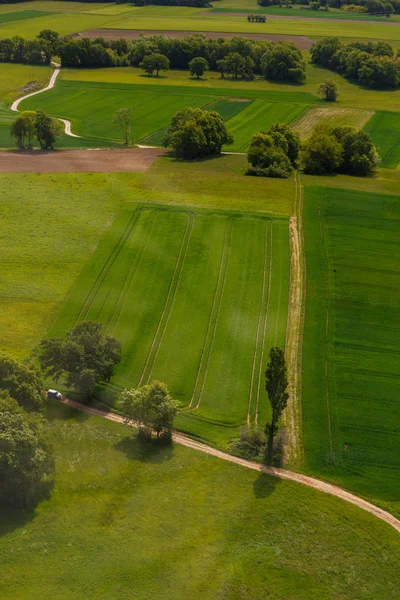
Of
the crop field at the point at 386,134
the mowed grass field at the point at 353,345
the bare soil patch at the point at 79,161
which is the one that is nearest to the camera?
the mowed grass field at the point at 353,345

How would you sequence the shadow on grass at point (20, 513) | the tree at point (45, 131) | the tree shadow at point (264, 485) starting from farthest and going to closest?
the tree at point (45, 131) → the tree shadow at point (264, 485) → the shadow on grass at point (20, 513)

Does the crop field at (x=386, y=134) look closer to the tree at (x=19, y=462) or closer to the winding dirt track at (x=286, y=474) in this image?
the winding dirt track at (x=286, y=474)

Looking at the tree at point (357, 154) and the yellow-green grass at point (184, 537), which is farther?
the tree at point (357, 154)

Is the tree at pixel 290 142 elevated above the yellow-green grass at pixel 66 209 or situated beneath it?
elevated above

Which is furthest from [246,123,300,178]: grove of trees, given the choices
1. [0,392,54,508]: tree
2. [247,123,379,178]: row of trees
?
[0,392,54,508]: tree

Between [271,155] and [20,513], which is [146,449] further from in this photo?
[271,155]

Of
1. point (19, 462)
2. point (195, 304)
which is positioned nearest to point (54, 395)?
point (19, 462)

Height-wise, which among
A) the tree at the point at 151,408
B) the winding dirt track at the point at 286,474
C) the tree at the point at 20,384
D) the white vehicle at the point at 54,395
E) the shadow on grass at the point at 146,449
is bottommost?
→ the winding dirt track at the point at 286,474

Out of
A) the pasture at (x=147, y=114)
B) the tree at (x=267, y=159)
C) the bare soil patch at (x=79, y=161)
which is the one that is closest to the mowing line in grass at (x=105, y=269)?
the bare soil patch at (x=79, y=161)
